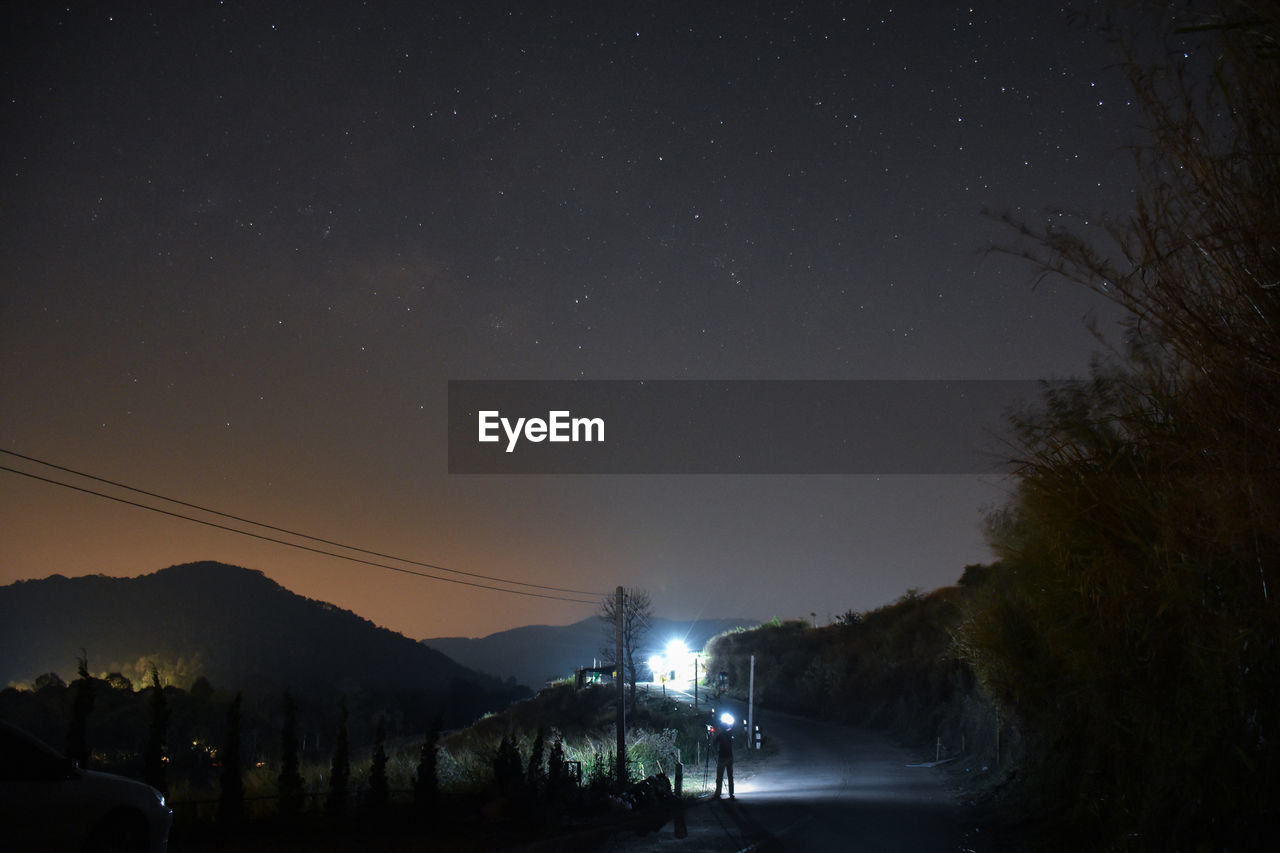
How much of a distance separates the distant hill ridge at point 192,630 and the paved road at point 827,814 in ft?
284

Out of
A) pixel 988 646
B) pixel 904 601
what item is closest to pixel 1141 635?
pixel 988 646

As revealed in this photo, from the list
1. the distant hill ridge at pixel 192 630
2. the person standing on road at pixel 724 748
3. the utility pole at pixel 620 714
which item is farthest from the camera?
the distant hill ridge at pixel 192 630

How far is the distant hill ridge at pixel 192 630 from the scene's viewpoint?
343 feet

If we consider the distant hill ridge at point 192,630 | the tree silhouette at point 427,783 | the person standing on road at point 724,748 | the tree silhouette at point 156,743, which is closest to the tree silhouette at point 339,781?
the tree silhouette at point 427,783

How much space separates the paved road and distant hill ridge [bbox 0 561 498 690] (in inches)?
3409

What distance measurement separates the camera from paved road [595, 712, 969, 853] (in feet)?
47.8

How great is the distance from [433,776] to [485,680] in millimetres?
138955

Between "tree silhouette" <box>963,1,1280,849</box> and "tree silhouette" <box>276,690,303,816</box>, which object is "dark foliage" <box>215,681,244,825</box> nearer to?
"tree silhouette" <box>276,690,303,816</box>

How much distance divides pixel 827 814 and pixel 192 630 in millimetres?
108529

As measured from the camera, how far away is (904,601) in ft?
264

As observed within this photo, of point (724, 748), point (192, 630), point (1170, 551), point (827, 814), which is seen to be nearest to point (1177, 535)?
point (1170, 551)

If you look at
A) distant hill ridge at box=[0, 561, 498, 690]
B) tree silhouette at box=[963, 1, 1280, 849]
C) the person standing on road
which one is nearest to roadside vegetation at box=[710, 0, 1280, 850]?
tree silhouette at box=[963, 1, 1280, 849]

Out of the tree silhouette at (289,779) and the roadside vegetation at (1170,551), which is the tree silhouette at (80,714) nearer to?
the tree silhouette at (289,779)

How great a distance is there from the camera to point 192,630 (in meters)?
110
